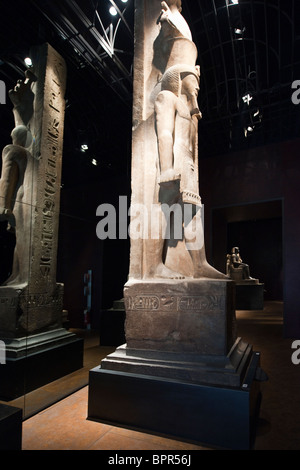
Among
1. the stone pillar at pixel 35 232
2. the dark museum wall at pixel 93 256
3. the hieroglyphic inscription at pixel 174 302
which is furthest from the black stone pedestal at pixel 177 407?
the dark museum wall at pixel 93 256

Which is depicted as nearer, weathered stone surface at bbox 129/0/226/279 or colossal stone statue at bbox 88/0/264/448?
colossal stone statue at bbox 88/0/264/448

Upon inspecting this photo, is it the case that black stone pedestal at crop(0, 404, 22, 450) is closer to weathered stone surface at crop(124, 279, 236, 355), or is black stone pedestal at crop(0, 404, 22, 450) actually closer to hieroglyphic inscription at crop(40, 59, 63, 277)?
weathered stone surface at crop(124, 279, 236, 355)

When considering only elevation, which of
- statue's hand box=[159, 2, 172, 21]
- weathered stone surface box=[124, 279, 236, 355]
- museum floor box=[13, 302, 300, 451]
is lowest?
museum floor box=[13, 302, 300, 451]

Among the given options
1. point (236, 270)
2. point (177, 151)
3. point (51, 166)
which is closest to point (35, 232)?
point (51, 166)

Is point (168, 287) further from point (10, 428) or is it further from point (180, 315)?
point (10, 428)

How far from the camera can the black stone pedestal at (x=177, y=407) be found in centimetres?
204

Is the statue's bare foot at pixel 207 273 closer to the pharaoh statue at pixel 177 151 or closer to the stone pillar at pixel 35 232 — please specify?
the pharaoh statue at pixel 177 151

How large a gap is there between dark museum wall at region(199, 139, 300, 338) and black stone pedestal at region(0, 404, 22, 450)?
5.97 meters

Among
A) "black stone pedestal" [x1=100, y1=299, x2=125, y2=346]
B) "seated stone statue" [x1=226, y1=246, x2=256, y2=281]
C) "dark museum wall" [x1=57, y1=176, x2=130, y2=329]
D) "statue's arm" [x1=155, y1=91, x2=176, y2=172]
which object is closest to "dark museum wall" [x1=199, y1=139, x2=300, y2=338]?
"seated stone statue" [x1=226, y1=246, x2=256, y2=281]

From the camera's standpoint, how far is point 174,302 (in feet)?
8.30

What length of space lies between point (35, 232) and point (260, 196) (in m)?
5.44

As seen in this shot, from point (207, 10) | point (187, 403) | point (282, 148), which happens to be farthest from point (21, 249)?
point (282, 148)

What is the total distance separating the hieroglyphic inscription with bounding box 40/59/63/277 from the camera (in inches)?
165
